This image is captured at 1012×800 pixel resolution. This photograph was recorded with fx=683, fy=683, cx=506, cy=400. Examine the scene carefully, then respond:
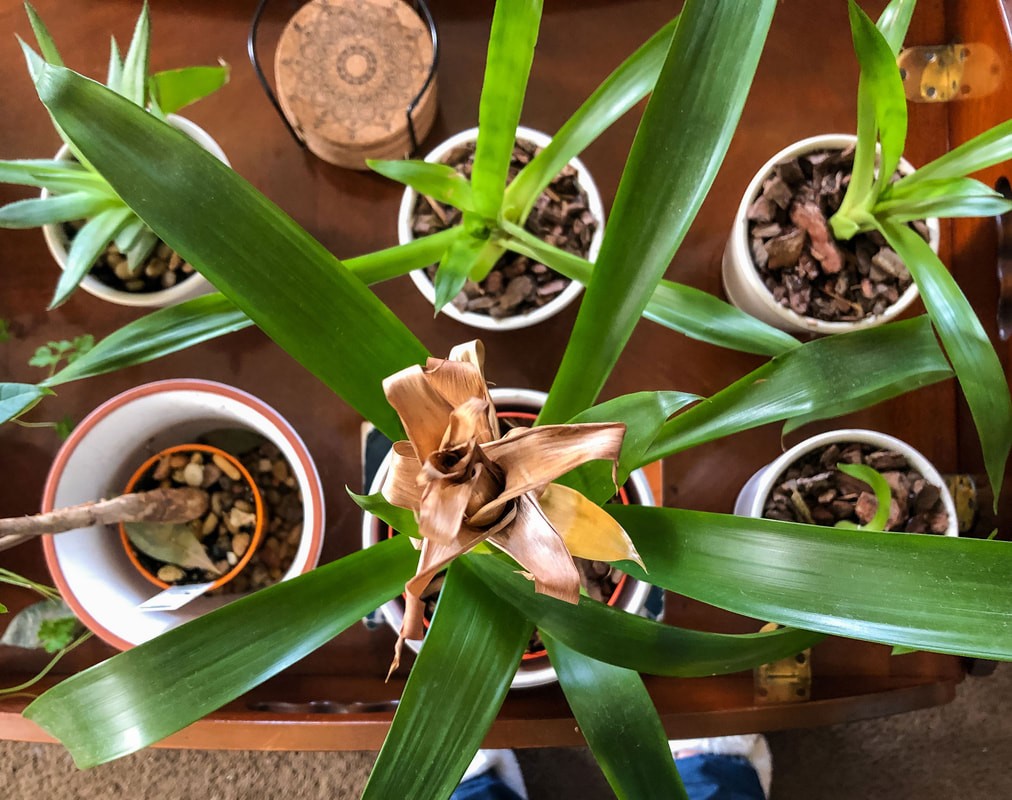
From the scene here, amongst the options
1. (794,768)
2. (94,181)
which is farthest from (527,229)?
(794,768)

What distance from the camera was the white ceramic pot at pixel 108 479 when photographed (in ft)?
1.95

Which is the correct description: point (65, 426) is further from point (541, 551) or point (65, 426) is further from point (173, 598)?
point (541, 551)

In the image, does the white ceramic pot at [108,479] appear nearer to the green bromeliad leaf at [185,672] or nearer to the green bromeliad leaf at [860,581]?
the green bromeliad leaf at [185,672]

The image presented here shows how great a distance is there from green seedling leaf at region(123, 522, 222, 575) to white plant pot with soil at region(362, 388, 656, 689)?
199 millimetres

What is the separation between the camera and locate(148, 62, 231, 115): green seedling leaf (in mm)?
635

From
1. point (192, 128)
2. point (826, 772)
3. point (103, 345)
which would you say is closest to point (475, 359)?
point (103, 345)

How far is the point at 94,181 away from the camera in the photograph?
0.63m

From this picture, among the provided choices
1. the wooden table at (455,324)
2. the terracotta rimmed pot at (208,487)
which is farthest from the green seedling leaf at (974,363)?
the terracotta rimmed pot at (208,487)

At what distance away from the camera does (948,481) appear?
770 mm

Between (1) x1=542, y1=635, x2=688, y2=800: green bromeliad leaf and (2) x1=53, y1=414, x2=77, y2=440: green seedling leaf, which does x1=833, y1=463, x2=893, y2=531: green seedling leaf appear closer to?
(1) x1=542, y1=635, x2=688, y2=800: green bromeliad leaf

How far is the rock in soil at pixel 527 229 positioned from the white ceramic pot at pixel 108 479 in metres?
0.24

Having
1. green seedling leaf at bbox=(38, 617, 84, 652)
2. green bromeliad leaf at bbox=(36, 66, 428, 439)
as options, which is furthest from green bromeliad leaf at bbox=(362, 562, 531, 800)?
green seedling leaf at bbox=(38, 617, 84, 652)

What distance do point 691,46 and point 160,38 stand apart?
28.1 inches

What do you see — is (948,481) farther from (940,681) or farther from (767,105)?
(767,105)
